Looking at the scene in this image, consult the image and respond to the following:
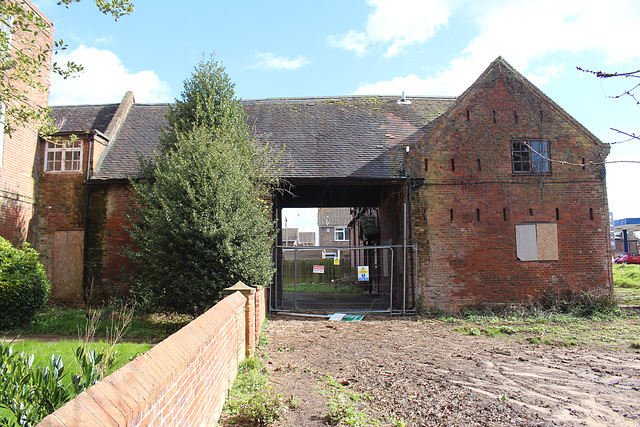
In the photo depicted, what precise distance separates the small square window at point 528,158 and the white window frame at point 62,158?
1440cm

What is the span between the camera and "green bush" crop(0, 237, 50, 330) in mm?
9688

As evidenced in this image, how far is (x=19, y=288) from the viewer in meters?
9.81

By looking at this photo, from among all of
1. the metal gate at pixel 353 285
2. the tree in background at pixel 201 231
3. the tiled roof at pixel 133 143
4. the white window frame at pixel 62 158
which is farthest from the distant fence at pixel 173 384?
the white window frame at pixel 62 158

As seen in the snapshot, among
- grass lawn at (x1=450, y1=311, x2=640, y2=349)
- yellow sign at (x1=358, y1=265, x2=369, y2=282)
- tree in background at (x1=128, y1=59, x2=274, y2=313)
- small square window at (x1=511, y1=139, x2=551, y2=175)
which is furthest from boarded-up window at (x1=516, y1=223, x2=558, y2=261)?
tree in background at (x1=128, y1=59, x2=274, y2=313)

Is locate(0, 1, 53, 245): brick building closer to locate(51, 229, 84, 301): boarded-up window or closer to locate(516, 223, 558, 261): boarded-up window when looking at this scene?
locate(51, 229, 84, 301): boarded-up window

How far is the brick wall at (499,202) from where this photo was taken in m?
13.7

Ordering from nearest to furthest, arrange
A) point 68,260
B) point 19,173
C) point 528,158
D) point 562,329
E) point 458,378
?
1. point 458,378
2. point 562,329
3. point 19,173
4. point 528,158
5. point 68,260

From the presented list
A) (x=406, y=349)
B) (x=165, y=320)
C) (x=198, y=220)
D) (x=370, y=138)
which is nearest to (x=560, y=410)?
(x=406, y=349)

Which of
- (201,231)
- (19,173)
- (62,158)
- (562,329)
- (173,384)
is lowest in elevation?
(562,329)

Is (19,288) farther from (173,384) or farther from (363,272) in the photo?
(363,272)

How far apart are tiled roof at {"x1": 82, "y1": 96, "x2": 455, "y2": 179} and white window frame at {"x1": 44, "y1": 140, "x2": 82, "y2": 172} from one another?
32.9 inches

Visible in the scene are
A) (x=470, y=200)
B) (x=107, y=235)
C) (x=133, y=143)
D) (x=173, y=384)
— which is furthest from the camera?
(x=133, y=143)

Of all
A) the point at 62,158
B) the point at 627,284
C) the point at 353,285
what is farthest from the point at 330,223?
the point at 62,158

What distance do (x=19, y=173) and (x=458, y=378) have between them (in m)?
14.0
